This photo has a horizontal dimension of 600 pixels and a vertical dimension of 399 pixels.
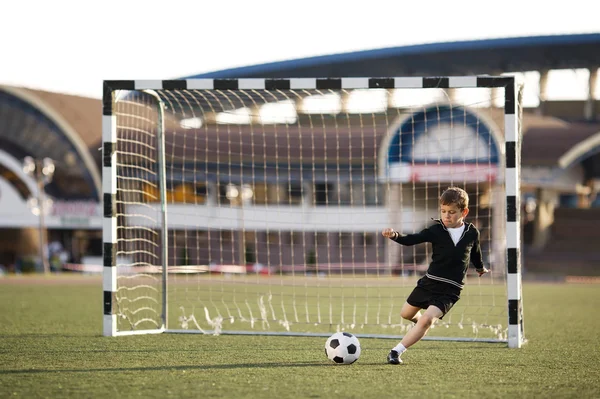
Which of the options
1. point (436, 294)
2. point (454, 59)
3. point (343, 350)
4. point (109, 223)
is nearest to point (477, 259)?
point (436, 294)

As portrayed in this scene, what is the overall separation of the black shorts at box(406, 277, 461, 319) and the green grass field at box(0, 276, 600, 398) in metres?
0.48

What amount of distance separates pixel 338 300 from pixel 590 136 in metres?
27.5

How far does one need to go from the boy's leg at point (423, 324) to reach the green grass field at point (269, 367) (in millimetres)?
218

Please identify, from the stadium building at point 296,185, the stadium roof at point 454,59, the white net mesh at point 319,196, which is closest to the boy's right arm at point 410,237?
the white net mesh at point 319,196

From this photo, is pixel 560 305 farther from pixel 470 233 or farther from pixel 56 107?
pixel 56 107

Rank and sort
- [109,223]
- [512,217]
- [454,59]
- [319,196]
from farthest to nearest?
1. [454,59]
2. [319,196]
3. [109,223]
4. [512,217]

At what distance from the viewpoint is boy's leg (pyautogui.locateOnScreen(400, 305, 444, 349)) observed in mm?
6621

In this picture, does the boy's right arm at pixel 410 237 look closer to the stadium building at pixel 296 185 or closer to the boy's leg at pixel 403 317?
the boy's leg at pixel 403 317

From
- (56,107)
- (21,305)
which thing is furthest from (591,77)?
(21,305)

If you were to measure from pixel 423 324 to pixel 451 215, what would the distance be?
2.83 feet

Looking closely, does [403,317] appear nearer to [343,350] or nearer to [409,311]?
[409,311]

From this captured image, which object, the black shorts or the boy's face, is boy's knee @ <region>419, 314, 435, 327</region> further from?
the boy's face

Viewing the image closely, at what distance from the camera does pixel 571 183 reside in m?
44.8

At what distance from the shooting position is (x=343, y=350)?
6.76 m
